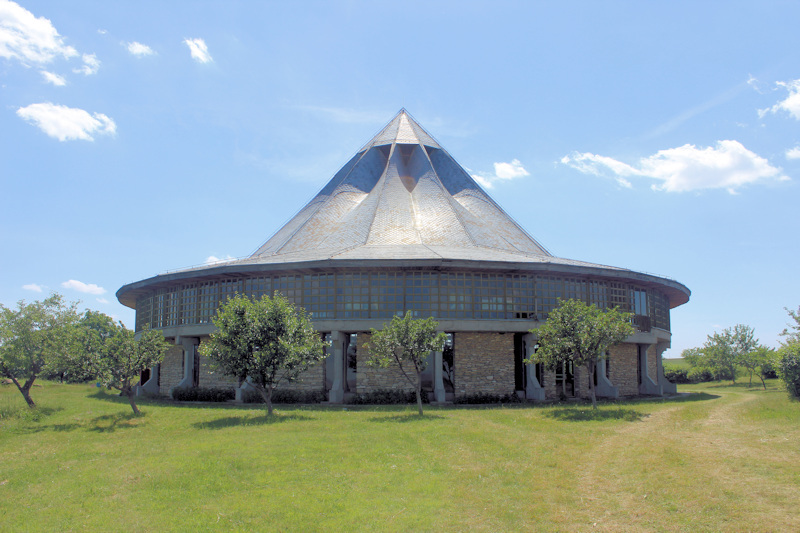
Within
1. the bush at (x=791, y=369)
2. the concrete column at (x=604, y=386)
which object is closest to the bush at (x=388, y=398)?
the concrete column at (x=604, y=386)

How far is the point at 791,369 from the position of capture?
Result: 1058 inches

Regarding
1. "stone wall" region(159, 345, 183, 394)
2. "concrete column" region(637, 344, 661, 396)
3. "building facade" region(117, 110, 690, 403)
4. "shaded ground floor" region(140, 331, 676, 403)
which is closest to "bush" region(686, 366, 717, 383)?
"building facade" region(117, 110, 690, 403)

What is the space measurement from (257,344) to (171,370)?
18015 mm

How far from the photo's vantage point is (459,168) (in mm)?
51031

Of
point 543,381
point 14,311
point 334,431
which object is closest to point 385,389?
point 543,381

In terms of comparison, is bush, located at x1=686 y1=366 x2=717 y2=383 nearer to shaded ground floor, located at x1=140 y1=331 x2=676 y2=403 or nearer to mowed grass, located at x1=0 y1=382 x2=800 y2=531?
shaded ground floor, located at x1=140 y1=331 x2=676 y2=403

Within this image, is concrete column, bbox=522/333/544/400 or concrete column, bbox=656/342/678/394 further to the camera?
concrete column, bbox=656/342/678/394

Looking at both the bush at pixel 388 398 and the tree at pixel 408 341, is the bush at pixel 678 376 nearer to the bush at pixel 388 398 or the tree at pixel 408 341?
the bush at pixel 388 398

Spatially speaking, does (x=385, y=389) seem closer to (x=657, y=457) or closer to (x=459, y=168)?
(x=657, y=457)

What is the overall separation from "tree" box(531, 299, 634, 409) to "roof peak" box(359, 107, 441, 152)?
99.2ft

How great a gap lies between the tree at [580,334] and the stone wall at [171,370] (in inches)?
960

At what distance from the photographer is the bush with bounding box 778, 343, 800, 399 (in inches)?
1048

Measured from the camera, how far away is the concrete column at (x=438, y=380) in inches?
1145

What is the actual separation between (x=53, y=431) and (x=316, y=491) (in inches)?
579
